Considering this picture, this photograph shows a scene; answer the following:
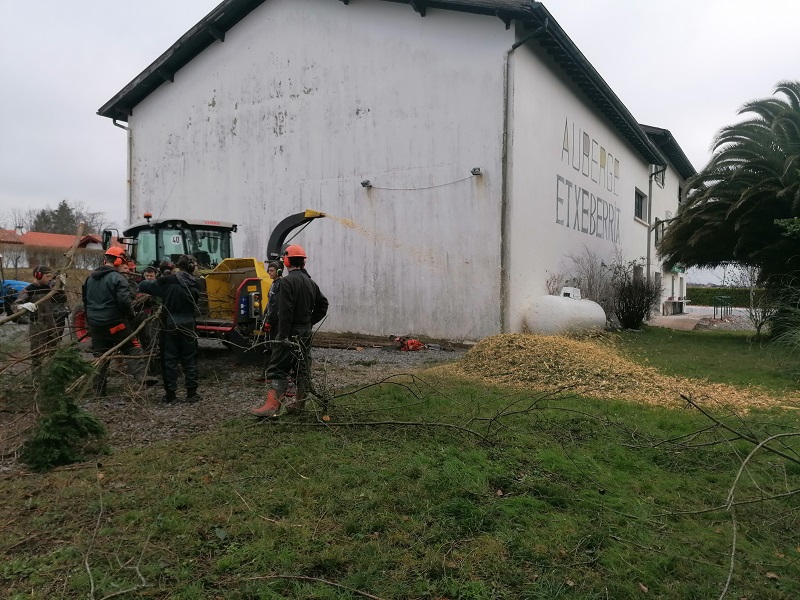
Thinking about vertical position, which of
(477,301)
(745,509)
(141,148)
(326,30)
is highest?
(326,30)

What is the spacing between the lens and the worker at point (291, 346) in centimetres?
569

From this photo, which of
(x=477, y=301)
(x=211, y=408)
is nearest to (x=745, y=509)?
(x=211, y=408)

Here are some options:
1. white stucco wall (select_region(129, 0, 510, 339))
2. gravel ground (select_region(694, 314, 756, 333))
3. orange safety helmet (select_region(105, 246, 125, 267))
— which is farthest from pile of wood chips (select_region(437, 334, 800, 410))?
gravel ground (select_region(694, 314, 756, 333))

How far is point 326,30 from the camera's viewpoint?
595 inches

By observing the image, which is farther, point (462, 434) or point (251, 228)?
point (251, 228)

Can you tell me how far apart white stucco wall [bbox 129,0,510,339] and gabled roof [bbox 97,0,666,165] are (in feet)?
1.05

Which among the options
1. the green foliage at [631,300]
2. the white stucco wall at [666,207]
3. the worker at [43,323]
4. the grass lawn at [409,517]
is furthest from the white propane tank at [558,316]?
the white stucco wall at [666,207]

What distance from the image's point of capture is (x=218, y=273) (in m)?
9.55

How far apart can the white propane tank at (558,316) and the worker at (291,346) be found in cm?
874

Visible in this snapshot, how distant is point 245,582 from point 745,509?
10.7ft

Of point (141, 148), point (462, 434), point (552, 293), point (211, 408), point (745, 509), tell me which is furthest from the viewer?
point (141, 148)

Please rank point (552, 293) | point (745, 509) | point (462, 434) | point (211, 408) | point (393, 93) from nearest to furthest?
1. point (745, 509)
2. point (462, 434)
3. point (211, 408)
4. point (393, 93)
5. point (552, 293)

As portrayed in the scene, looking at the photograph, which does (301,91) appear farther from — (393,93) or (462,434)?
(462,434)

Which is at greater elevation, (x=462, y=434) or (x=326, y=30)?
(x=326, y=30)
